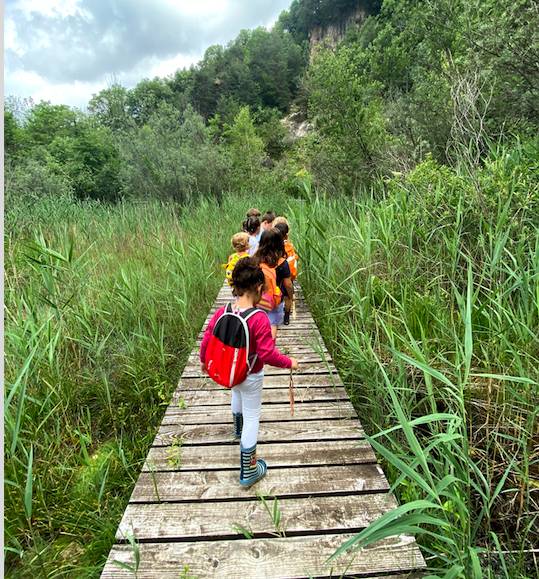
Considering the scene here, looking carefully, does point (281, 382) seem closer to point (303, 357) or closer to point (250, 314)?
point (303, 357)

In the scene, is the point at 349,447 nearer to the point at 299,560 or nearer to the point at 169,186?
the point at 299,560

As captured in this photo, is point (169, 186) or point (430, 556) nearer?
point (430, 556)

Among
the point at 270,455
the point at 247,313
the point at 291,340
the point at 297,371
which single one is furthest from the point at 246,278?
the point at 291,340

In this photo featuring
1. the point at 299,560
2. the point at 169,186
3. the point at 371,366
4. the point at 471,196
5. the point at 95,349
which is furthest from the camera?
the point at 169,186

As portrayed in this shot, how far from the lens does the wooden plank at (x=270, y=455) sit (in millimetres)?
1960

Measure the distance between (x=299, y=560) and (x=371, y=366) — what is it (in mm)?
1288

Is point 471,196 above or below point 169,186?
below

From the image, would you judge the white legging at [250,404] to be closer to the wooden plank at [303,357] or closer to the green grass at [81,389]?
the green grass at [81,389]

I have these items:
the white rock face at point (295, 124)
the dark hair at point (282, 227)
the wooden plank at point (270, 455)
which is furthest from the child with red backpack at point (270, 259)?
the white rock face at point (295, 124)

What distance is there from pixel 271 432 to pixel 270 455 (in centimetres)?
21

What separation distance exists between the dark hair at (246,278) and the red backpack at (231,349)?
11cm

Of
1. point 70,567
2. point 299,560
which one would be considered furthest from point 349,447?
point 70,567

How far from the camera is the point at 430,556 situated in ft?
5.09

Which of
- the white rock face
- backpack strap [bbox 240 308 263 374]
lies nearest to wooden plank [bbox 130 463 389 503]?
backpack strap [bbox 240 308 263 374]
